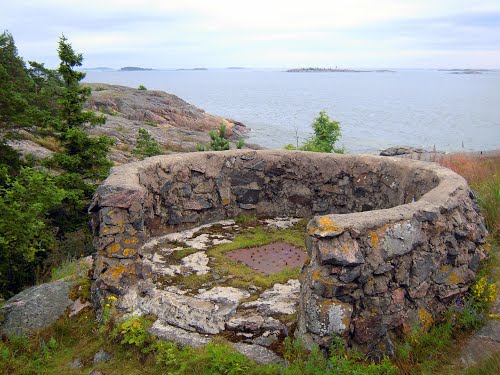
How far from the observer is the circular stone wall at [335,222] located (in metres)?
5.48

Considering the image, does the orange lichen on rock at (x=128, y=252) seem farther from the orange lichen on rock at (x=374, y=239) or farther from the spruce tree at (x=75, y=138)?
the spruce tree at (x=75, y=138)

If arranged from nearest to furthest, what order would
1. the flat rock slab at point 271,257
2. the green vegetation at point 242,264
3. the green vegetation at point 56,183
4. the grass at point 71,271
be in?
the green vegetation at point 242,264
the flat rock slab at point 271,257
the grass at point 71,271
the green vegetation at point 56,183

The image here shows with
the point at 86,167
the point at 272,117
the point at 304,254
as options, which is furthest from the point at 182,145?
the point at 272,117

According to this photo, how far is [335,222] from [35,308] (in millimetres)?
4419

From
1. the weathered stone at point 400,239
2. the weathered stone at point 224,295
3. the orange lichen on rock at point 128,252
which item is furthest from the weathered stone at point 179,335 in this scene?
the weathered stone at point 400,239

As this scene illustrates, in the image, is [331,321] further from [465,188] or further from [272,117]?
[272,117]

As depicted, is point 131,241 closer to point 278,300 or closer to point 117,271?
point 117,271

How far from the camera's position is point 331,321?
5.34m

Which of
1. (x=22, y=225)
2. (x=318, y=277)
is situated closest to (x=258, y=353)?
(x=318, y=277)

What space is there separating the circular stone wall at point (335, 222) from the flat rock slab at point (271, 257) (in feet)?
4.88

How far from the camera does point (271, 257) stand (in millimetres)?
8391

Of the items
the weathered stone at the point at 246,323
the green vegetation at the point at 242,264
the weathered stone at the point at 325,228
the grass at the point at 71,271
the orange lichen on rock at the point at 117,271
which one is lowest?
the grass at the point at 71,271

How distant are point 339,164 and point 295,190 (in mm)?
1033

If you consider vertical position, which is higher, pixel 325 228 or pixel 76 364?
pixel 325 228
